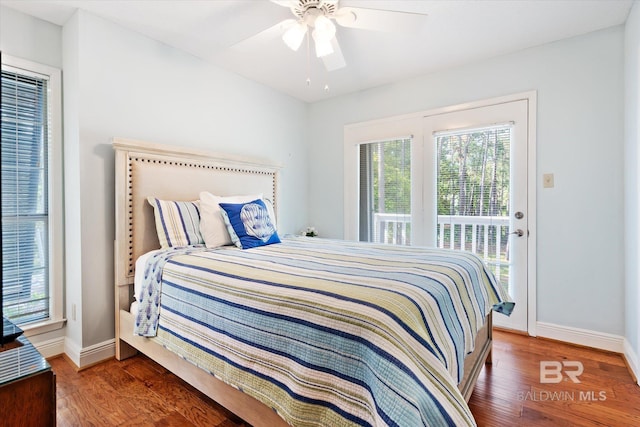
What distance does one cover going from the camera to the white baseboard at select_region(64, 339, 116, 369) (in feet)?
6.97

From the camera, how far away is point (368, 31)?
2396 millimetres

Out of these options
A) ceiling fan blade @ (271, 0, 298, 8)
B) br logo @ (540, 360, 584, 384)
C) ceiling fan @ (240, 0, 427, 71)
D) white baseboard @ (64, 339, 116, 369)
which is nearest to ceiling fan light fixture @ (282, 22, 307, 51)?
ceiling fan @ (240, 0, 427, 71)

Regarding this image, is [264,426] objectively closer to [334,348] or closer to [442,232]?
[334,348]

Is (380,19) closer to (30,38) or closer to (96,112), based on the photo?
(96,112)

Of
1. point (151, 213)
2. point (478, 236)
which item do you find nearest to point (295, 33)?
point (151, 213)

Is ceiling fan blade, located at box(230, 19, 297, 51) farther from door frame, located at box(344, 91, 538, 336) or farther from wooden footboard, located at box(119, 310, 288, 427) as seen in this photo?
wooden footboard, located at box(119, 310, 288, 427)

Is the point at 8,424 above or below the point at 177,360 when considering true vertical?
above

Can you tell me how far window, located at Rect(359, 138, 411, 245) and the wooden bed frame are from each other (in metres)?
1.42

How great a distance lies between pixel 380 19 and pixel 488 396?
2242mm

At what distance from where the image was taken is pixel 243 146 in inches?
129

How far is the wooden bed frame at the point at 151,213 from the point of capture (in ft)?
5.21

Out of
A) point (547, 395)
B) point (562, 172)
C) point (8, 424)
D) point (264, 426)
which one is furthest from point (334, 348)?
point (562, 172)

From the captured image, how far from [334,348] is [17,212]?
2366mm

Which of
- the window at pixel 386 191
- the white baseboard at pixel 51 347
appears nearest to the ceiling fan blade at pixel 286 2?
the window at pixel 386 191
